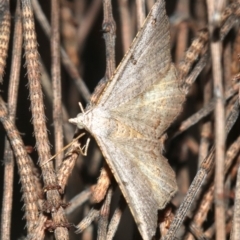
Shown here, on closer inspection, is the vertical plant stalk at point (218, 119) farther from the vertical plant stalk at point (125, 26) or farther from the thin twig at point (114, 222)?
the vertical plant stalk at point (125, 26)

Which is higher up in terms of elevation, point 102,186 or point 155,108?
point 155,108

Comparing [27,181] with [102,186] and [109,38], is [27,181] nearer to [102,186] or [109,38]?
[102,186]

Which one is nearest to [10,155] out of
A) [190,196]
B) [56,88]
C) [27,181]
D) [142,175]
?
→ [27,181]

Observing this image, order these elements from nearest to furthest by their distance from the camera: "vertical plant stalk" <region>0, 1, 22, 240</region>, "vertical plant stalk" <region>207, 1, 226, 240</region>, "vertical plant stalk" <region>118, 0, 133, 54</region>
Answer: "vertical plant stalk" <region>207, 1, 226, 240</region> < "vertical plant stalk" <region>0, 1, 22, 240</region> < "vertical plant stalk" <region>118, 0, 133, 54</region>

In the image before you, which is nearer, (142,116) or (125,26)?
(142,116)

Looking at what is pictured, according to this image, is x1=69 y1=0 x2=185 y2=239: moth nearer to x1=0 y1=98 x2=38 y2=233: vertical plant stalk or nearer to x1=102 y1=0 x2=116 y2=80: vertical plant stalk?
x1=102 y1=0 x2=116 y2=80: vertical plant stalk

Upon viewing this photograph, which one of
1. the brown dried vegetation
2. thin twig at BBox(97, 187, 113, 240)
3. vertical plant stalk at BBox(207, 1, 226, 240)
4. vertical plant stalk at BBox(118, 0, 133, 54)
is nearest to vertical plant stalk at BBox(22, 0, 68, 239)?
the brown dried vegetation

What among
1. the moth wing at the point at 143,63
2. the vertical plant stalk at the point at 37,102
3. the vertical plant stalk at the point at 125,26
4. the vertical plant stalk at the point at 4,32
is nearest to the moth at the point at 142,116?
the moth wing at the point at 143,63
